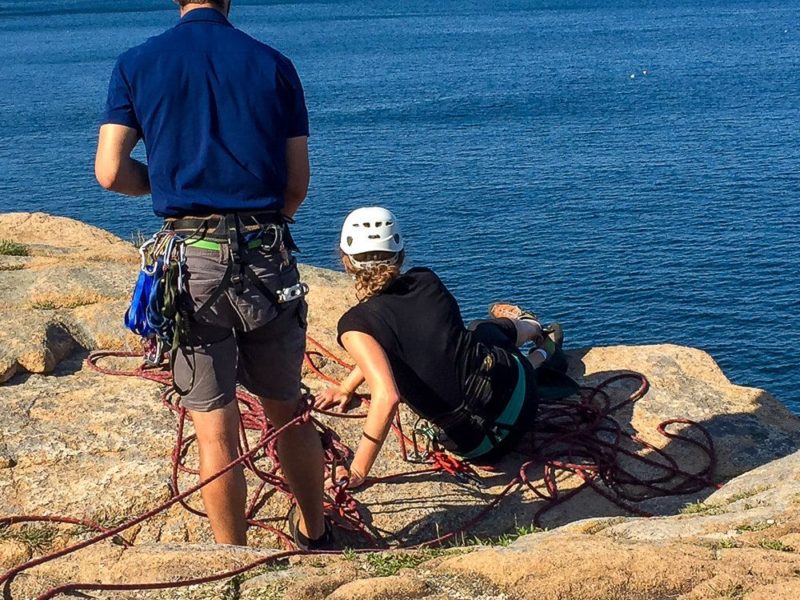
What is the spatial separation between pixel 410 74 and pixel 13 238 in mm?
64472

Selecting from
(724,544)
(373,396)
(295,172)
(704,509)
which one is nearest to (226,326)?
(295,172)

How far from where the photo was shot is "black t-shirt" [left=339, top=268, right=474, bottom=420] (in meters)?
6.59

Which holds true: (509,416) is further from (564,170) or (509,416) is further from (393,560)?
(564,170)

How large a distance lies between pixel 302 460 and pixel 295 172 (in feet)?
5.21

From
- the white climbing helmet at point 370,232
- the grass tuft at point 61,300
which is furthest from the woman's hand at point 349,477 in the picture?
the grass tuft at point 61,300

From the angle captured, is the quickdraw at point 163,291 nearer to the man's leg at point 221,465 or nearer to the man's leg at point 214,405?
the man's leg at point 214,405

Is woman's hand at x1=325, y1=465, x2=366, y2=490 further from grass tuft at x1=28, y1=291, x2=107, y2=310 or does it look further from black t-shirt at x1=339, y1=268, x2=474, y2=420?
grass tuft at x1=28, y1=291, x2=107, y2=310

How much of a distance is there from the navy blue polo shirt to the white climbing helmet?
1442mm

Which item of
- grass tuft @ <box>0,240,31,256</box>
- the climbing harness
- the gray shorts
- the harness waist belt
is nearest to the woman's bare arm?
the gray shorts

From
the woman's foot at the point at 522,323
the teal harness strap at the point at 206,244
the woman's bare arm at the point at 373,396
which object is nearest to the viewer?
the teal harness strap at the point at 206,244

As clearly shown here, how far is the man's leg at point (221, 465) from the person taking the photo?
207 inches

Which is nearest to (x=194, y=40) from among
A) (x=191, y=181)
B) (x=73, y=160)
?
(x=191, y=181)

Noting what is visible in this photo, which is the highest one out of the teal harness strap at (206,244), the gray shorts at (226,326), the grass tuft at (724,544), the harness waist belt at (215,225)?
the harness waist belt at (215,225)

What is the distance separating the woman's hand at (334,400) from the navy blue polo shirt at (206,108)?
2.89 metres
